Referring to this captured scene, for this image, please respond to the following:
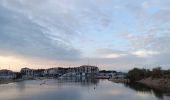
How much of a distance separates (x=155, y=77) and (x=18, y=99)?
168 ft

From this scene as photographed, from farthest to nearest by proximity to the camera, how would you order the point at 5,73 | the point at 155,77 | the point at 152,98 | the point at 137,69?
the point at 5,73
the point at 137,69
the point at 155,77
the point at 152,98

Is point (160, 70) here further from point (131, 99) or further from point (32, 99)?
point (32, 99)

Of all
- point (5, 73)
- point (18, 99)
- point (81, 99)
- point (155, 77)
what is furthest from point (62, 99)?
point (5, 73)

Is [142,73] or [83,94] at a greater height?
[142,73]

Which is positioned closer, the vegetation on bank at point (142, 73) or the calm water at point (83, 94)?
the calm water at point (83, 94)

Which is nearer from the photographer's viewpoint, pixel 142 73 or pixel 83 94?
pixel 83 94

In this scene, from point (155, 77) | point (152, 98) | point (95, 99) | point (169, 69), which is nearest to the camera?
point (95, 99)

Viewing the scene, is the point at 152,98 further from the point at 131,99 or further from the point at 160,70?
the point at 160,70

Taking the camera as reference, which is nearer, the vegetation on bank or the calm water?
the calm water

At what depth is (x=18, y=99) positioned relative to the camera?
4178 centimetres

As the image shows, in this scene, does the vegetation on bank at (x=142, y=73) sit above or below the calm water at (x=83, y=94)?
above

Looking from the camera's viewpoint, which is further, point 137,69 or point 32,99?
point 137,69

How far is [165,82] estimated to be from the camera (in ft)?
232

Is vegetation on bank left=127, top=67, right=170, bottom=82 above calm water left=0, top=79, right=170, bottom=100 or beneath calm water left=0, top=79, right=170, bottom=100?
above
